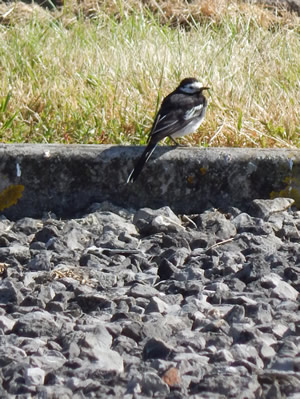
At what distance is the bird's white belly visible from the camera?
5.10 metres

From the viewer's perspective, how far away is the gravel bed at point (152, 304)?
2490mm

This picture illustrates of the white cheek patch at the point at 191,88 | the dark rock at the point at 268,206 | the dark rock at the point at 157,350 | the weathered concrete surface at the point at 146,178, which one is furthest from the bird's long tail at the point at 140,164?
the dark rock at the point at 157,350

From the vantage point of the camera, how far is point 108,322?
3047mm

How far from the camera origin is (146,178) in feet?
15.5

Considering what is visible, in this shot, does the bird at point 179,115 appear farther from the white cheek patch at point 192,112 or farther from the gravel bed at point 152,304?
the gravel bed at point 152,304

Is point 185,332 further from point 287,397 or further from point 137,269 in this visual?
point 137,269

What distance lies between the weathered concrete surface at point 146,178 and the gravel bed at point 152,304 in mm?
115

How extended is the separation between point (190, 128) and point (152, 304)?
82.2 inches

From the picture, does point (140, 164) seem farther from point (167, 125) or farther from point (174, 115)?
point (174, 115)

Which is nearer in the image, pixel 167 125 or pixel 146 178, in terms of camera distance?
pixel 146 178

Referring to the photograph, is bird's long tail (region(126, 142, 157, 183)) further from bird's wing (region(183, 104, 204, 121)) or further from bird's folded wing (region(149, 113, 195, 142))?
bird's wing (region(183, 104, 204, 121))

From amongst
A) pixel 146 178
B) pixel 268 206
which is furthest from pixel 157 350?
pixel 146 178

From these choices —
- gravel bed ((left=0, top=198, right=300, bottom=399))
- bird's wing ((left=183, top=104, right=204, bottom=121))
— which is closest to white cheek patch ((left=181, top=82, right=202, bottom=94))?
bird's wing ((left=183, top=104, right=204, bottom=121))

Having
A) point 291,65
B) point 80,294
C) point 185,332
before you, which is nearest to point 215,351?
point 185,332
